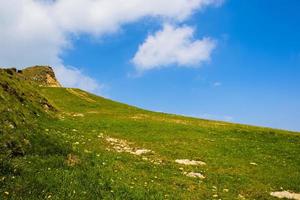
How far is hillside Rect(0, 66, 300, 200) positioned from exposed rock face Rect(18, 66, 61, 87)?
58.4 m

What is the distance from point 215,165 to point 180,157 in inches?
140

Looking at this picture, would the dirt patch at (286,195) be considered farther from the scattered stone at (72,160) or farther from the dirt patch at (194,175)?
the scattered stone at (72,160)

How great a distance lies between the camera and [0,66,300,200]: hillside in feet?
65.7

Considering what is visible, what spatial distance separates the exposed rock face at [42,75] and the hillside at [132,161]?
58437 millimetres

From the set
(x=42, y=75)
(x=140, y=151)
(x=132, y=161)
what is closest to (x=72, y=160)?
(x=132, y=161)

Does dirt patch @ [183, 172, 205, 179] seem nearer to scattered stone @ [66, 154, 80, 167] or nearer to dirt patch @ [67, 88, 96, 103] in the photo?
scattered stone @ [66, 154, 80, 167]

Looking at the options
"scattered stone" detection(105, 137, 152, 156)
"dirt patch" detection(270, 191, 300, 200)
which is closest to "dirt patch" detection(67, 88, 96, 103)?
"scattered stone" detection(105, 137, 152, 156)

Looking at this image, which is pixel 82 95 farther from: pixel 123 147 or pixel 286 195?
pixel 286 195

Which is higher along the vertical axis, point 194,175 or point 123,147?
point 123,147

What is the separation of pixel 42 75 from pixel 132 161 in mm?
88571

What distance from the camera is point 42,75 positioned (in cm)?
11156

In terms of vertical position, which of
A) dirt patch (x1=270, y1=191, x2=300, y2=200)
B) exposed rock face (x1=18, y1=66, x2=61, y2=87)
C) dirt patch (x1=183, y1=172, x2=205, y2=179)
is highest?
exposed rock face (x1=18, y1=66, x2=61, y2=87)

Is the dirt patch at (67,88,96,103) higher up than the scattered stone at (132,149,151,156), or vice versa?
the dirt patch at (67,88,96,103)

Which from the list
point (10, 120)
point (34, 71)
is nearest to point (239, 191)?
point (10, 120)
